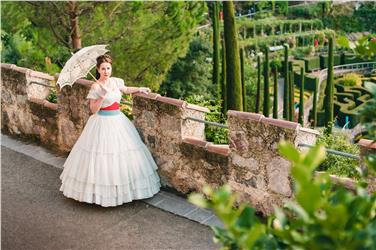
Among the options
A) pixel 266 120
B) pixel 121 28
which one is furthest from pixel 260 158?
pixel 121 28

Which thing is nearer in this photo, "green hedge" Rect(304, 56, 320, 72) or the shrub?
the shrub

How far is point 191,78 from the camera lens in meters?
19.5

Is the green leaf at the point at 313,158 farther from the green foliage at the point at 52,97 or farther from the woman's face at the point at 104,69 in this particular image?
the green foliage at the point at 52,97

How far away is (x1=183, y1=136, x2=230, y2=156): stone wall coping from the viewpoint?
559 centimetres

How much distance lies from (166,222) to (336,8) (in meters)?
Answer: 44.1

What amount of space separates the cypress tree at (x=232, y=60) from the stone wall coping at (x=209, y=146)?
1131 centimetres

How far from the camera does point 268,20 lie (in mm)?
42125

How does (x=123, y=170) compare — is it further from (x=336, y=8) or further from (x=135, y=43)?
(x=336, y=8)

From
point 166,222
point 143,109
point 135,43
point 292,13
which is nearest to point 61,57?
point 135,43

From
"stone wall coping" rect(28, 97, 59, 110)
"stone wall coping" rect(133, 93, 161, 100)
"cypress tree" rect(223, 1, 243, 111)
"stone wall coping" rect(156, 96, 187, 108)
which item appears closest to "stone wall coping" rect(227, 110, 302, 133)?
"stone wall coping" rect(156, 96, 187, 108)

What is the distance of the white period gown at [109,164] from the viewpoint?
576 cm

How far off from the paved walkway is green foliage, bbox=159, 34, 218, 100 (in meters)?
12.3

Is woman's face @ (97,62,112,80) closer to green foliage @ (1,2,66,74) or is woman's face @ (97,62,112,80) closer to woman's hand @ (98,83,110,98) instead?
woman's hand @ (98,83,110,98)

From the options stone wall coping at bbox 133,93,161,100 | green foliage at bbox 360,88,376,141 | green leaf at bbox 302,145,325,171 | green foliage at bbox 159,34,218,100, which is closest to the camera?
green leaf at bbox 302,145,325,171
